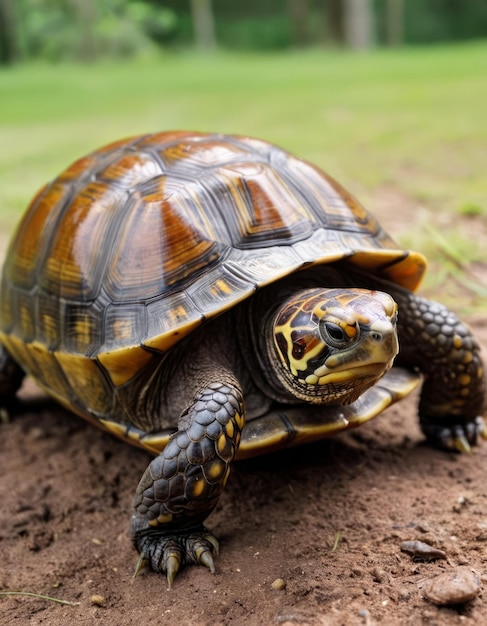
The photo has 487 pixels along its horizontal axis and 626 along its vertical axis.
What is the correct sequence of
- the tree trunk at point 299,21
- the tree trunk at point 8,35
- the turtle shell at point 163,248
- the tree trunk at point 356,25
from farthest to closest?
the tree trunk at point 299,21, the tree trunk at point 356,25, the tree trunk at point 8,35, the turtle shell at point 163,248

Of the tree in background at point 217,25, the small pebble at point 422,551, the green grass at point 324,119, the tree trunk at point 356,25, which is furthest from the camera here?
the tree in background at point 217,25

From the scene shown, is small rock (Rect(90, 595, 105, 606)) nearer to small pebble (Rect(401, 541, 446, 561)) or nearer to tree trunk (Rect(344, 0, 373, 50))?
small pebble (Rect(401, 541, 446, 561))

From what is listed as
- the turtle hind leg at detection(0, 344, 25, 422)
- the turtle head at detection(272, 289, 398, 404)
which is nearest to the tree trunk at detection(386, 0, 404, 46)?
the turtle hind leg at detection(0, 344, 25, 422)

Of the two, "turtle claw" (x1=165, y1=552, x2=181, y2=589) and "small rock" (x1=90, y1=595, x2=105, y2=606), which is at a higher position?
"turtle claw" (x1=165, y1=552, x2=181, y2=589)

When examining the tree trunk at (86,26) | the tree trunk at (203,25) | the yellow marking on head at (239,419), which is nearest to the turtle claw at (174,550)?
the yellow marking on head at (239,419)

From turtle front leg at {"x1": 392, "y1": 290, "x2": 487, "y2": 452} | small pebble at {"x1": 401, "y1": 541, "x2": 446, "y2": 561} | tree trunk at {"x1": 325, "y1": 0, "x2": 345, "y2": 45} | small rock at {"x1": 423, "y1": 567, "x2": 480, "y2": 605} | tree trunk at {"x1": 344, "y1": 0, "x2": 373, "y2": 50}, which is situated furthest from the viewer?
tree trunk at {"x1": 325, "y1": 0, "x2": 345, "y2": 45}

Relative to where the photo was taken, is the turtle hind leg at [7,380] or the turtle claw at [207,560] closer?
the turtle claw at [207,560]

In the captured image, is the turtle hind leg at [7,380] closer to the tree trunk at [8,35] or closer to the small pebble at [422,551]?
the small pebble at [422,551]
